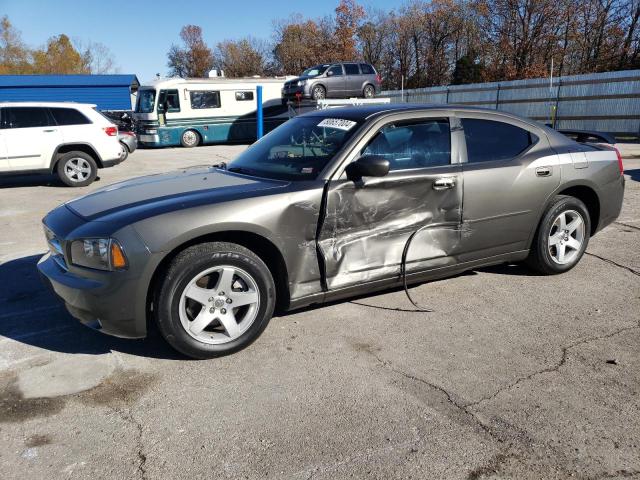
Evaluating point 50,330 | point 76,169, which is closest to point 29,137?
point 76,169

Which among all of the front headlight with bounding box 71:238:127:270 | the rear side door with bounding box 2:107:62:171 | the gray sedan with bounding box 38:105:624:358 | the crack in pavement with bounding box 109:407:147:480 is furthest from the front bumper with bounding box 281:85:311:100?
the crack in pavement with bounding box 109:407:147:480

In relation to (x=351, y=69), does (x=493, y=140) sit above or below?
below

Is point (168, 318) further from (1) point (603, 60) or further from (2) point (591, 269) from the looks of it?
(1) point (603, 60)

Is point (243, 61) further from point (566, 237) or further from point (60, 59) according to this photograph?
point (566, 237)

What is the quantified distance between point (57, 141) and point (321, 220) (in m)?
8.89

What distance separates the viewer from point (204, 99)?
22.1 m

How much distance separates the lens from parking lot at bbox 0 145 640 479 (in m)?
2.37

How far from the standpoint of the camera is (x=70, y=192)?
10.3m

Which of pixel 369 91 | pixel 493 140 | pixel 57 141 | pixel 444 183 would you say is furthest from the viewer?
pixel 369 91

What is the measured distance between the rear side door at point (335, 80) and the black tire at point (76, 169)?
11.0m

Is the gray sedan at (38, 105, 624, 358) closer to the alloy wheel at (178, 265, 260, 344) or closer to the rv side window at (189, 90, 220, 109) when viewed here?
the alloy wheel at (178, 265, 260, 344)

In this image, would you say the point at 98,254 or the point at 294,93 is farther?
the point at 294,93

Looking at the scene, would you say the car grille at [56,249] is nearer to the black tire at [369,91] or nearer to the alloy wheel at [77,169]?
the alloy wheel at [77,169]

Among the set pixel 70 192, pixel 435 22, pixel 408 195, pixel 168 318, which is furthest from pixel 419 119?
Result: pixel 435 22
